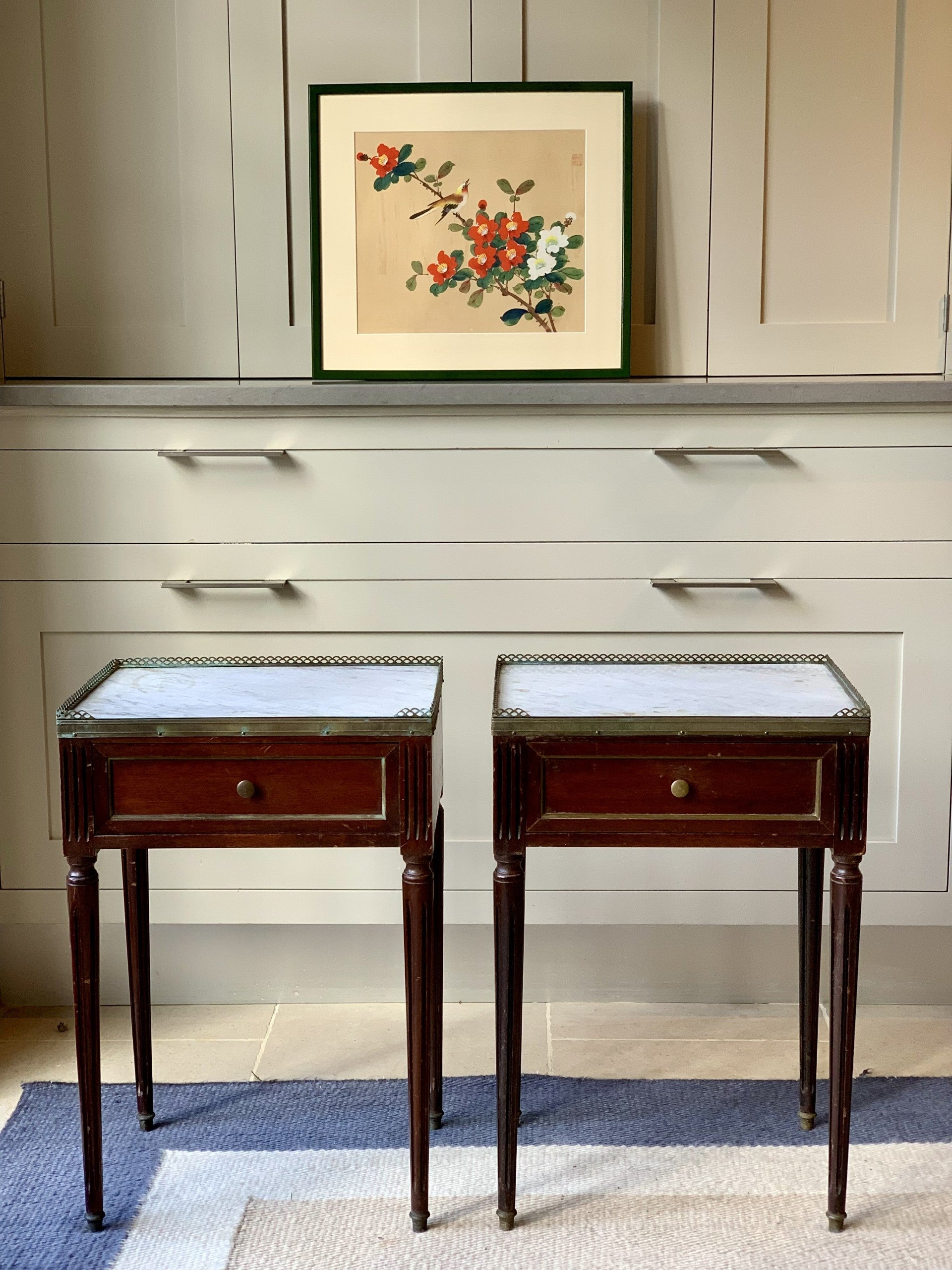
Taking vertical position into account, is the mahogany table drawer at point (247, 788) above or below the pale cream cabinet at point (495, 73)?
below

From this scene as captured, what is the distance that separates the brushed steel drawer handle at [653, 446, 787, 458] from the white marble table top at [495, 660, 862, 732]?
17.3 inches

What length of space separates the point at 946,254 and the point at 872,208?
0.16 meters

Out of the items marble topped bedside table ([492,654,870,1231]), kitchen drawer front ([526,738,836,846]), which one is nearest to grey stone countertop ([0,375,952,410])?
marble topped bedside table ([492,654,870,1231])

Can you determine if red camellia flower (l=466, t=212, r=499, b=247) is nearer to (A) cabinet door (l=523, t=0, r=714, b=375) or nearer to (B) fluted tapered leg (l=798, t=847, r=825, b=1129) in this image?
(A) cabinet door (l=523, t=0, r=714, b=375)

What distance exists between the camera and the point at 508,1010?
1.71 metres

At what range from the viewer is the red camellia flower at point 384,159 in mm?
2371

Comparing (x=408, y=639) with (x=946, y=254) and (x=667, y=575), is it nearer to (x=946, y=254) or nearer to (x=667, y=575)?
(x=667, y=575)

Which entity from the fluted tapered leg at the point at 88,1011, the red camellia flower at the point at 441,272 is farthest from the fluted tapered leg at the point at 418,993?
the red camellia flower at the point at 441,272

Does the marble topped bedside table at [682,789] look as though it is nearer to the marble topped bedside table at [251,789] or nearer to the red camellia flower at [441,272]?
the marble topped bedside table at [251,789]

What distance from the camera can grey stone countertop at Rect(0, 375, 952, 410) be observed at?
2148 millimetres

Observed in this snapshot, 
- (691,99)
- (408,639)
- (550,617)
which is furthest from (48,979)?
(691,99)

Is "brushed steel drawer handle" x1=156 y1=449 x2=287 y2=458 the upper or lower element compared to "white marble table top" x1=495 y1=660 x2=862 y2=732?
upper

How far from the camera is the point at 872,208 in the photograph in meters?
2.39

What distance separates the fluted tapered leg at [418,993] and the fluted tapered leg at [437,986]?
216 millimetres
